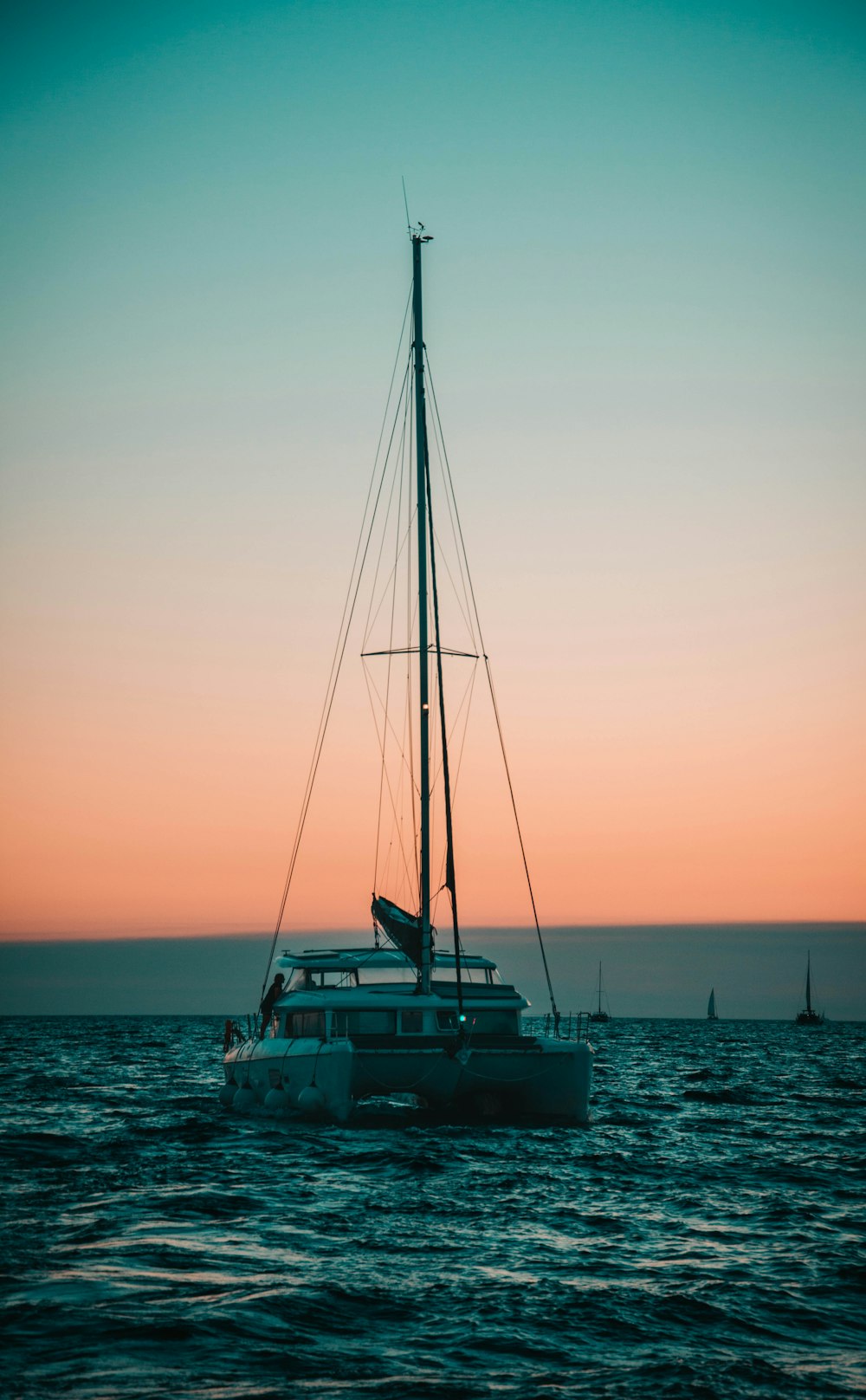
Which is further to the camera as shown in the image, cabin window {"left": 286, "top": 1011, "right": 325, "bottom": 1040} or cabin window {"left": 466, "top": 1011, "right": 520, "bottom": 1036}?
cabin window {"left": 466, "top": 1011, "right": 520, "bottom": 1036}

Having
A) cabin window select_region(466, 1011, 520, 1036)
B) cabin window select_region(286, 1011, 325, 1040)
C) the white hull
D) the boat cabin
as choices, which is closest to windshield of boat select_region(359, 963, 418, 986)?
the boat cabin

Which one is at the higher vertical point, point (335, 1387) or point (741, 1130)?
point (335, 1387)

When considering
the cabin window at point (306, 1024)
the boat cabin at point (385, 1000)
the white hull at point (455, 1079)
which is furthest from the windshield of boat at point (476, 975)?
the white hull at point (455, 1079)

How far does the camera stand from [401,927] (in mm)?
25922

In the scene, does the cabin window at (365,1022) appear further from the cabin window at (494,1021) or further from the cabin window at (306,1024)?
the cabin window at (494,1021)

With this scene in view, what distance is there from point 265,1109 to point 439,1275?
1298 cm

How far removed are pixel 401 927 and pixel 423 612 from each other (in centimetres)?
684

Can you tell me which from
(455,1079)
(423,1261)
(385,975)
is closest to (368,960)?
(385,975)

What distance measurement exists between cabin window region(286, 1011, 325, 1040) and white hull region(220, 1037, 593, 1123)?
823 millimetres

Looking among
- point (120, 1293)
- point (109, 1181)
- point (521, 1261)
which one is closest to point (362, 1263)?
point (521, 1261)

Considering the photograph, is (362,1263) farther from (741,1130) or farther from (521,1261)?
→ (741,1130)

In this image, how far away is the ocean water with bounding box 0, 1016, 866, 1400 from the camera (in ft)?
30.5

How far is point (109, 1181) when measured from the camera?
56.3 feet

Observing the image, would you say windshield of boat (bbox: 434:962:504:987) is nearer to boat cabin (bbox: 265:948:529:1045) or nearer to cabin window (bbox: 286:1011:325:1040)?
boat cabin (bbox: 265:948:529:1045)
